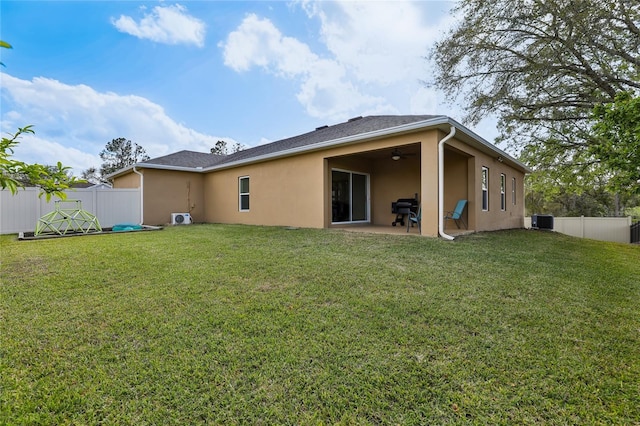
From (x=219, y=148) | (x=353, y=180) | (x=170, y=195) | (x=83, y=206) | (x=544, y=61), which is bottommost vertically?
(x=83, y=206)

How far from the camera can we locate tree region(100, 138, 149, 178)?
31.2m

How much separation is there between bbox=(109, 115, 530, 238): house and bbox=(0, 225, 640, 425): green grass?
12.0 ft

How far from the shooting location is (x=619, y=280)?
4188 millimetres

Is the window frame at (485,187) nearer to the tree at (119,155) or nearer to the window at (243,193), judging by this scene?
the window at (243,193)

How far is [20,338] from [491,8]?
11435mm

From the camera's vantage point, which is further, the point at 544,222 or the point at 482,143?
the point at 544,222

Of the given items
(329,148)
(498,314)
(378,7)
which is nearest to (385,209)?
(329,148)

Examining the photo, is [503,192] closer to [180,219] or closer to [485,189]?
[485,189]

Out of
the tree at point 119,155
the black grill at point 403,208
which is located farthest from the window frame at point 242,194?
the tree at point 119,155

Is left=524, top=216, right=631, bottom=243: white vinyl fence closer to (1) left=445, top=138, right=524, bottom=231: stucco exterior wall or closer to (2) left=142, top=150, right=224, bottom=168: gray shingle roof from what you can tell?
(1) left=445, top=138, right=524, bottom=231: stucco exterior wall

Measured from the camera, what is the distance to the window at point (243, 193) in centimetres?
1154

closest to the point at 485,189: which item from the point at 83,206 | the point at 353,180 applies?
the point at 353,180

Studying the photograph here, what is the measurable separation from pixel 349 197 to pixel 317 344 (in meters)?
8.28

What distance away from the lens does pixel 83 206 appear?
10.8 m
